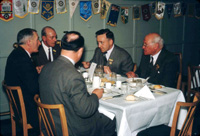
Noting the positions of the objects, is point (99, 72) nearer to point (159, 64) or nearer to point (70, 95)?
point (159, 64)

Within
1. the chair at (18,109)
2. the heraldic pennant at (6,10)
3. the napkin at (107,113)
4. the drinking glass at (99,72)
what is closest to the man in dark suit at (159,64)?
the drinking glass at (99,72)

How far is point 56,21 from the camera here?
488 centimetres

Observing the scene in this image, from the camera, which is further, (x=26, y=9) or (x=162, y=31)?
(x=162, y=31)

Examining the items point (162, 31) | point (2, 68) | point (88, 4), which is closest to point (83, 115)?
point (2, 68)

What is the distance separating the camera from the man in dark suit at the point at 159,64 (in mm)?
3289

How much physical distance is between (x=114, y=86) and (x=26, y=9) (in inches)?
107

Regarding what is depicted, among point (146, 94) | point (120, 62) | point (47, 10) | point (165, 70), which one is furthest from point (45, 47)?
point (146, 94)

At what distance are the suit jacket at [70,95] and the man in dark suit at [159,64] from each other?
165 centimetres

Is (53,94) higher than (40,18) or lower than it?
lower

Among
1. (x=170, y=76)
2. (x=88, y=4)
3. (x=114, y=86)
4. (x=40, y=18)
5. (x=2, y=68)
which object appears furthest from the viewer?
(x=88, y=4)

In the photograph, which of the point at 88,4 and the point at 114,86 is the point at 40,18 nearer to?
the point at 88,4

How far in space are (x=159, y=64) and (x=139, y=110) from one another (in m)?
1.45

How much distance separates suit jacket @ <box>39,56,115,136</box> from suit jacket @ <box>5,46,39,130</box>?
63 cm

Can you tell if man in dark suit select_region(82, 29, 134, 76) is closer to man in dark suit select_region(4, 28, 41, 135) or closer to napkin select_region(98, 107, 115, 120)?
man in dark suit select_region(4, 28, 41, 135)
